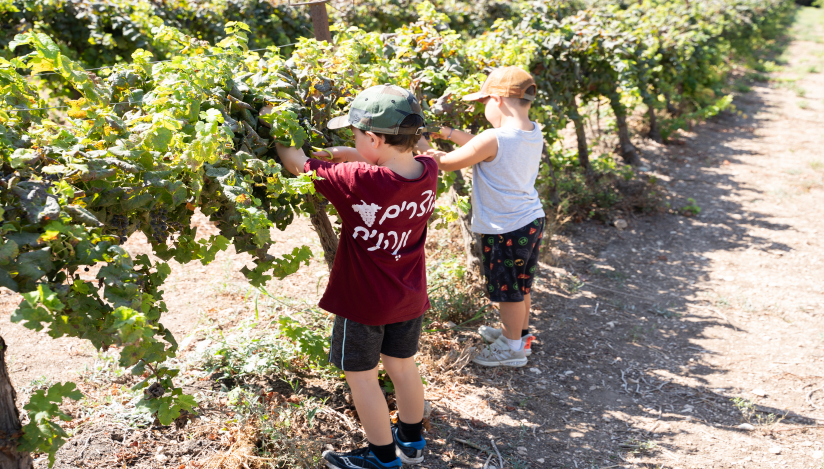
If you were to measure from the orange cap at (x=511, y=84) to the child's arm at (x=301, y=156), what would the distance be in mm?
1067

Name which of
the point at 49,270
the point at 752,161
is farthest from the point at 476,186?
the point at 752,161

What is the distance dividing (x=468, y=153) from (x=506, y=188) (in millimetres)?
344

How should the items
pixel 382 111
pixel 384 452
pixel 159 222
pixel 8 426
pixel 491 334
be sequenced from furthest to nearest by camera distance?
pixel 491 334
pixel 384 452
pixel 382 111
pixel 159 222
pixel 8 426

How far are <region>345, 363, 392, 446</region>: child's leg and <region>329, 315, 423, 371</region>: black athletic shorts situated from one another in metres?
0.04

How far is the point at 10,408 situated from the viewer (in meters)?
1.80

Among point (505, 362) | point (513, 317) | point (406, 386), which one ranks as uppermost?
point (406, 386)

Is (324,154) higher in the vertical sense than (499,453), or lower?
higher

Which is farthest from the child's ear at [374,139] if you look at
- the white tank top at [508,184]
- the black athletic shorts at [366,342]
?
the white tank top at [508,184]

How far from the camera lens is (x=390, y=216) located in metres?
2.14

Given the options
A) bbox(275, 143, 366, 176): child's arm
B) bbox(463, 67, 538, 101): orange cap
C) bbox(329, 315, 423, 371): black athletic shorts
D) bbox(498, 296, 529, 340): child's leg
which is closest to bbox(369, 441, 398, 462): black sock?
bbox(329, 315, 423, 371): black athletic shorts

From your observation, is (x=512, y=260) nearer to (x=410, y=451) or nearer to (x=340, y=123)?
(x=410, y=451)

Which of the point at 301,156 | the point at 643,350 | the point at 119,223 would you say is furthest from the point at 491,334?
the point at 119,223

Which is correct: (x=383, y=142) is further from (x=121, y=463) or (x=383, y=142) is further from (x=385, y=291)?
(x=121, y=463)

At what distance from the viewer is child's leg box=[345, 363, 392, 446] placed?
235 cm
